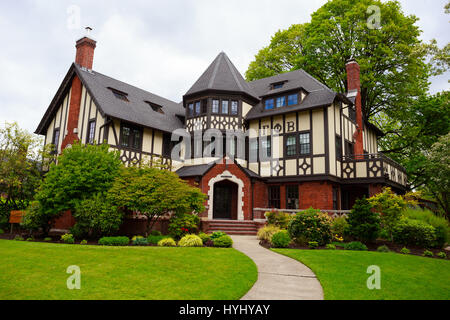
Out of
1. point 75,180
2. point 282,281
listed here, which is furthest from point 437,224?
point 75,180

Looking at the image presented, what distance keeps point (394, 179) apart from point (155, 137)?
1625cm

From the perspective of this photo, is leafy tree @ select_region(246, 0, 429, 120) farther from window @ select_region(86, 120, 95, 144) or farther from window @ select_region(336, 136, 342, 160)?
window @ select_region(86, 120, 95, 144)

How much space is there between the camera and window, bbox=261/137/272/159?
2143 centimetres

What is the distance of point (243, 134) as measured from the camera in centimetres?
2206

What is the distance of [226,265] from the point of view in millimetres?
8414

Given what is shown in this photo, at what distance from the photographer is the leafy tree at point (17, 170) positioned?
62.0ft

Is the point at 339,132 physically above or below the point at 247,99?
below

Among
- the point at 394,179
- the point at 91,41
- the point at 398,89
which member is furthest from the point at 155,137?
the point at 398,89

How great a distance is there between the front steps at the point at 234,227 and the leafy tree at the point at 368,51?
16.0m

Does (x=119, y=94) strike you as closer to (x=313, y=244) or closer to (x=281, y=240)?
(x=281, y=240)

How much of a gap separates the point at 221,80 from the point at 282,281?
18.0 m
